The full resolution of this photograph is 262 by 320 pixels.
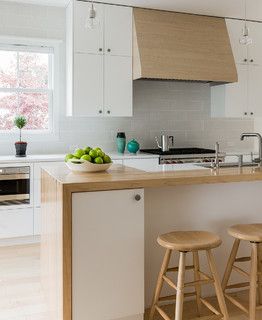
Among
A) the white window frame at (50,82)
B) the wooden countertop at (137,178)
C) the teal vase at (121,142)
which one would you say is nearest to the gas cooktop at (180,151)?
the teal vase at (121,142)

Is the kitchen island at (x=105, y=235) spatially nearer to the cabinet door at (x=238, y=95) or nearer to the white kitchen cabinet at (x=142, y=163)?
the white kitchen cabinet at (x=142, y=163)

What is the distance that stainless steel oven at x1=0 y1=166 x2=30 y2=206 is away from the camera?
14.3 ft

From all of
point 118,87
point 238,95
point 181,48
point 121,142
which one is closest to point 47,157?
point 121,142

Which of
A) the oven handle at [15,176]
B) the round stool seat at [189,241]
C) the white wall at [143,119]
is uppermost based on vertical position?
the white wall at [143,119]

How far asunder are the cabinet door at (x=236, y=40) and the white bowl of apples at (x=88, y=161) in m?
3.53

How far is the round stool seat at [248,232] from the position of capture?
245cm

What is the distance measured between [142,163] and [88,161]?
226cm

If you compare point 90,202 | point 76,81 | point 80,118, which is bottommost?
point 90,202

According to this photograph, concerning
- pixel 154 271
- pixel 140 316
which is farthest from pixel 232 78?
pixel 140 316

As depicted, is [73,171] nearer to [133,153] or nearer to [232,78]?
[133,153]

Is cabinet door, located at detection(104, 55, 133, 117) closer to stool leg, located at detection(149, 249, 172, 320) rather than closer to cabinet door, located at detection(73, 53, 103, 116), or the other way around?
cabinet door, located at detection(73, 53, 103, 116)

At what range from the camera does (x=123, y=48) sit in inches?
195

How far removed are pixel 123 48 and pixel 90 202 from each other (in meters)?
3.11

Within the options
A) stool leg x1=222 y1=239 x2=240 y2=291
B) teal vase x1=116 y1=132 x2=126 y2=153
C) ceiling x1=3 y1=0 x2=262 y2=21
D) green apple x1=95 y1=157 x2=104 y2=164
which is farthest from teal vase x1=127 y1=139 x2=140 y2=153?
stool leg x1=222 y1=239 x2=240 y2=291
